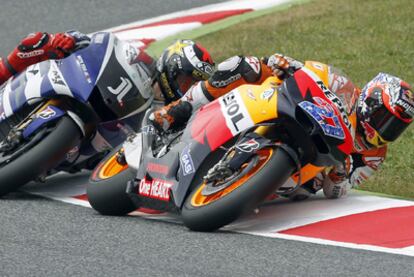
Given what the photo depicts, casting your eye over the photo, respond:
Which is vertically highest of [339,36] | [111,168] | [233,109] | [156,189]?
[233,109]

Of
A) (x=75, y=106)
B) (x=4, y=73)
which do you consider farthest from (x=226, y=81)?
(x=4, y=73)

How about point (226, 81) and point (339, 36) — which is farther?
point (339, 36)

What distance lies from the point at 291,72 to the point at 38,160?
5.53 ft

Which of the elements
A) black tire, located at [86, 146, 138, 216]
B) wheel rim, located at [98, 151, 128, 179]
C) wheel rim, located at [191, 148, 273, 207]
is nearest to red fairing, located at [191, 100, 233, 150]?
wheel rim, located at [191, 148, 273, 207]

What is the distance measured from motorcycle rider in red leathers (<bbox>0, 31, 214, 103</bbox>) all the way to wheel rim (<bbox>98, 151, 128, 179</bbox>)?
0.59 m

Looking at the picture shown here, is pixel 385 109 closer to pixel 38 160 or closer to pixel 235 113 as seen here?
pixel 235 113

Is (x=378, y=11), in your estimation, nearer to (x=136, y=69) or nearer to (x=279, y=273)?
(x=136, y=69)

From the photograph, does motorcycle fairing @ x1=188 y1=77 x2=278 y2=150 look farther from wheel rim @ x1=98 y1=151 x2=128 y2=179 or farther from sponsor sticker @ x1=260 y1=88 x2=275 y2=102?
wheel rim @ x1=98 y1=151 x2=128 y2=179

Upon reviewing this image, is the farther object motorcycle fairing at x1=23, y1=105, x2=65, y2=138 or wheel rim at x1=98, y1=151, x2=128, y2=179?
motorcycle fairing at x1=23, y1=105, x2=65, y2=138

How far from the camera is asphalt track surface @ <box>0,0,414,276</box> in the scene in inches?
242

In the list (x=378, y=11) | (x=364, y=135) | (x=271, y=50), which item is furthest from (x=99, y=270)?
(x=378, y=11)

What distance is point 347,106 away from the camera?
7.74 meters

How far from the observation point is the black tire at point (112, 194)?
7.84m

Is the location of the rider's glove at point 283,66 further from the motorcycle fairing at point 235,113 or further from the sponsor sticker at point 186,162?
the sponsor sticker at point 186,162
